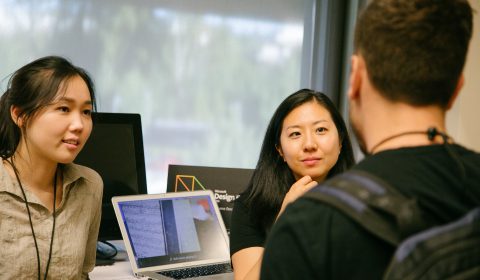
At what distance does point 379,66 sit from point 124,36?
207 centimetres

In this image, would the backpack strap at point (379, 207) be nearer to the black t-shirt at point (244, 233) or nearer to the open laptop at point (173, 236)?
the black t-shirt at point (244, 233)

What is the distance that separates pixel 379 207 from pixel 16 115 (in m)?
1.24

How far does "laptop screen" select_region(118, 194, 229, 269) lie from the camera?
2.04 metres

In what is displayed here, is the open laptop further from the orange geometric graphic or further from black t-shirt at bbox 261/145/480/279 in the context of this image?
black t-shirt at bbox 261/145/480/279

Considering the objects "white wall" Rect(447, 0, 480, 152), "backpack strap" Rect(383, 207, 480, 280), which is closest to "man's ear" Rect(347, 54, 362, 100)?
"backpack strap" Rect(383, 207, 480, 280)

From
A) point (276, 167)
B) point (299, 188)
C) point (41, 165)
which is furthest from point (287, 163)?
point (41, 165)

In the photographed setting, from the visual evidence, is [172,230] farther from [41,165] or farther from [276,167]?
[41,165]

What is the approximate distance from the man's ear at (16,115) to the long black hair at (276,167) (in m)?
0.78

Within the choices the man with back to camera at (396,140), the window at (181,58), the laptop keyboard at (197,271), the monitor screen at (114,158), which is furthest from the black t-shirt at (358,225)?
the window at (181,58)

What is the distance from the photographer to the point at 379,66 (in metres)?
0.86

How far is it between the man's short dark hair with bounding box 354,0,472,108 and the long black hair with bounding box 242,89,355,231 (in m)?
1.08

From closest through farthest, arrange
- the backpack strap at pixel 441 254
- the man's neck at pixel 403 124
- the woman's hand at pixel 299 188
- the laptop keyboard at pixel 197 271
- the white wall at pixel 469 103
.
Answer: the backpack strap at pixel 441 254 < the man's neck at pixel 403 124 < the woman's hand at pixel 299 188 < the laptop keyboard at pixel 197 271 < the white wall at pixel 469 103

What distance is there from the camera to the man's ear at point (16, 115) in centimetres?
166

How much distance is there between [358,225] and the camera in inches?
30.6
